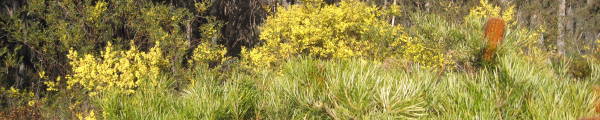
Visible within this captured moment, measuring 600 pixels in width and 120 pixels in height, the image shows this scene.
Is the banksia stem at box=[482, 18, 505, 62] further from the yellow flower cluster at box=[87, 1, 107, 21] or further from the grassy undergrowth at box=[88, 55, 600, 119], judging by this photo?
the yellow flower cluster at box=[87, 1, 107, 21]

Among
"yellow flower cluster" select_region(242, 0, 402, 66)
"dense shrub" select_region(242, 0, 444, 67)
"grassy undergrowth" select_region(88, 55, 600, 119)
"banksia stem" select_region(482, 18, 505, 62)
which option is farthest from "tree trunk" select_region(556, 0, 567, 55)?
"grassy undergrowth" select_region(88, 55, 600, 119)

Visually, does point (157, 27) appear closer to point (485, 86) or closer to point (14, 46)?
point (14, 46)

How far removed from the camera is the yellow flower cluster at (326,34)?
9383 mm

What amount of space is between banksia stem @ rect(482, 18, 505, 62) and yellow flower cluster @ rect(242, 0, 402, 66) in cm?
661

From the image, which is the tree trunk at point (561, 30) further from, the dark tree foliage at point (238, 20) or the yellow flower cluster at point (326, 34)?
the yellow flower cluster at point (326, 34)

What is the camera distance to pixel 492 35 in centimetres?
238

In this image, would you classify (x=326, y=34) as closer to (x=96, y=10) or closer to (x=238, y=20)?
(x=96, y=10)

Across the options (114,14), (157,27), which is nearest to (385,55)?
(157,27)

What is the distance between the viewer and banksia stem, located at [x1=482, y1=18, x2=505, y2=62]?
233 centimetres

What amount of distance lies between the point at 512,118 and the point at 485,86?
0.15 meters

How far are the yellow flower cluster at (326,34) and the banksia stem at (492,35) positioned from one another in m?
6.61

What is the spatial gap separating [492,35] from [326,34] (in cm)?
754

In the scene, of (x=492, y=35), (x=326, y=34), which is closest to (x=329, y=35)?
(x=326, y=34)

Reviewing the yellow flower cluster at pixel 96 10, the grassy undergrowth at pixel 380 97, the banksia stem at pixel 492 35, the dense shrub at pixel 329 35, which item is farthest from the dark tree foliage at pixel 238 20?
the banksia stem at pixel 492 35
